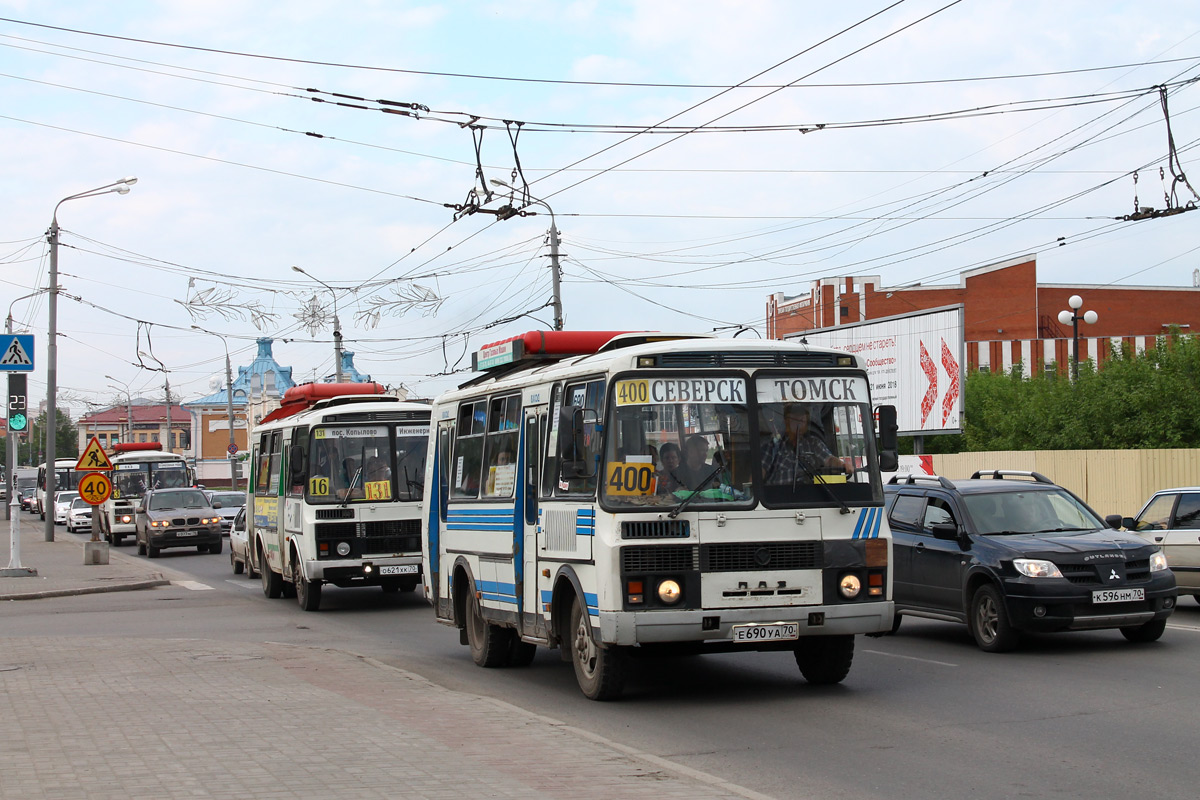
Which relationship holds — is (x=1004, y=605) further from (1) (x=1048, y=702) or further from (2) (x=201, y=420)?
(2) (x=201, y=420)

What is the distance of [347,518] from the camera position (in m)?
18.9

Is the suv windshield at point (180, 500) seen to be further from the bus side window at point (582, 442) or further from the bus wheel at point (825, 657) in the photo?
the bus wheel at point (825, 657)

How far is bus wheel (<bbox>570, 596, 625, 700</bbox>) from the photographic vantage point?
398 inches

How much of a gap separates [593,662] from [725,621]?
1.21 metres

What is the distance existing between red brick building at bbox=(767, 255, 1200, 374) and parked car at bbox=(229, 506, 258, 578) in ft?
149

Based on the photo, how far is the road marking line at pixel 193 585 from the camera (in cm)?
2468

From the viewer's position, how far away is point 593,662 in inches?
405

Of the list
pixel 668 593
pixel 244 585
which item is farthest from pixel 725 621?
pixel 244 585

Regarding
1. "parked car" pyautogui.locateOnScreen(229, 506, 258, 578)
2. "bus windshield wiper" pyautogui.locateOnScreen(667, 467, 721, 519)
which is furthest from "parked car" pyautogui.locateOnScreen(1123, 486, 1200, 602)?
"parked car" pyautogui.locateOnScreen(229, 506, 258, 578)

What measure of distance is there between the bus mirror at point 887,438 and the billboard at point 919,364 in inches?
903

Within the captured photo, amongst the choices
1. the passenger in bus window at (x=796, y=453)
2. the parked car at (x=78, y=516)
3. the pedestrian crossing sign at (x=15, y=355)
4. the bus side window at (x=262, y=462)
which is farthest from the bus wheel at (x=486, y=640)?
the parked car at (x=78, y=516)

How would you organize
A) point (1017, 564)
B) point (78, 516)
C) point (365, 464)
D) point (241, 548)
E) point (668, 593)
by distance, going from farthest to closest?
Result: 1. point (78, 516)
2. point (241, 548)
3. point (365, 464)
4. point (1017, 564)
5. point (668, 593)

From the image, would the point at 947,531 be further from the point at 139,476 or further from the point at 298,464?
the point at 139,476

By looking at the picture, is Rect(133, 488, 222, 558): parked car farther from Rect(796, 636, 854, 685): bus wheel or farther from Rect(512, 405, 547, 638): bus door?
Rect(796, 636, 854, 685): bus wheel
